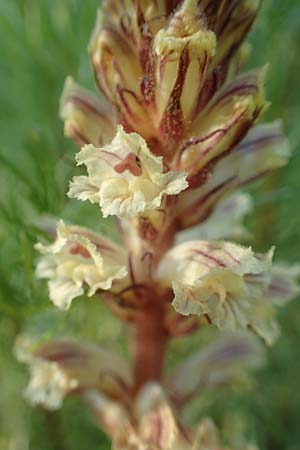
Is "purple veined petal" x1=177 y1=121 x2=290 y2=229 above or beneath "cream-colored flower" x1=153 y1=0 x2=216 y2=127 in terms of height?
beneath

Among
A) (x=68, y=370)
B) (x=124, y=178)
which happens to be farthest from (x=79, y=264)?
(x=68, y=370)

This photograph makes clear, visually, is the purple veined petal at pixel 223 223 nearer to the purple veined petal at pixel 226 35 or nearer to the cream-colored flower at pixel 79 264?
the cream-colored flower at pixel 79 264

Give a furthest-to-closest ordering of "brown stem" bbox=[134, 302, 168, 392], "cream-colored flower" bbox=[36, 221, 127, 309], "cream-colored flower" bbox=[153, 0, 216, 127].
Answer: "brown stem" bbox=[134, 302, 168, 392]
"cream-colored flower" bbox=[36, 221, 127, 309]
"cream-colored flower" bbox=[153, 0, 216, 127]

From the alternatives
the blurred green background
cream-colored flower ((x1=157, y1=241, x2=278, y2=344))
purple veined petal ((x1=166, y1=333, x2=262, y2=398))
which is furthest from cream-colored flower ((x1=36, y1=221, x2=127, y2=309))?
purple veined petal ((x1=166, y1=333, x2=262, y2=398))

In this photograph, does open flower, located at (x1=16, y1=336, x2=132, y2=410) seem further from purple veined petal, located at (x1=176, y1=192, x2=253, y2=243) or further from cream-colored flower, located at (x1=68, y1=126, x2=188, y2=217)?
cream-colored flower, located at (x1=68, y1=126, x2=188, y2=217)

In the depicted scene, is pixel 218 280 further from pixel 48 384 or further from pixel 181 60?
pixel 48 384

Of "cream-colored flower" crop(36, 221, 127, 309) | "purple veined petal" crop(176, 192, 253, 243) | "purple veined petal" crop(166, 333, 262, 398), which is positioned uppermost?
"purple veined petal" crop(176, 192, 253, 243)

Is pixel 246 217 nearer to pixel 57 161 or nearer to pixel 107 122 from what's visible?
pixel 57 161
